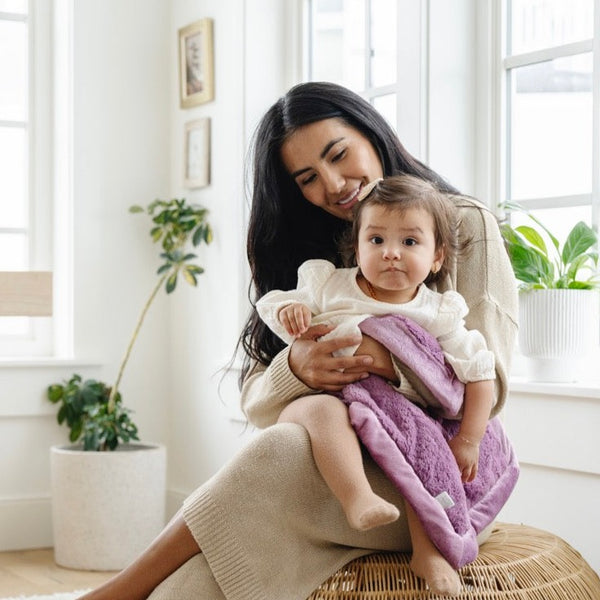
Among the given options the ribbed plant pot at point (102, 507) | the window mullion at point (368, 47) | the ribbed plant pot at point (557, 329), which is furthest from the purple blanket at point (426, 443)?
the ribbed plant pot at point (102, 507)

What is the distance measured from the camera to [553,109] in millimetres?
2732

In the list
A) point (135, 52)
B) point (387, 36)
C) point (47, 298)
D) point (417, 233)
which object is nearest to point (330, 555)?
point (417, 233)

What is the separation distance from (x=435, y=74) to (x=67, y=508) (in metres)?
1.83

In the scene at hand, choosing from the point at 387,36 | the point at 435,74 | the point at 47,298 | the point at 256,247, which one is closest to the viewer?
the point at 256,247

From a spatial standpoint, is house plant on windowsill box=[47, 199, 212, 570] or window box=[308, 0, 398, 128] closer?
window box=[308, 0, 398, 128]

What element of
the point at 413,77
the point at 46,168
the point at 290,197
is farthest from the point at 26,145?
the point at 290,197

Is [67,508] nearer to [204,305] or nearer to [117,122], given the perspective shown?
[204,305]

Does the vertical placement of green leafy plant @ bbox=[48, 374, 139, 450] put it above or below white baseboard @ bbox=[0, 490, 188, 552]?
above

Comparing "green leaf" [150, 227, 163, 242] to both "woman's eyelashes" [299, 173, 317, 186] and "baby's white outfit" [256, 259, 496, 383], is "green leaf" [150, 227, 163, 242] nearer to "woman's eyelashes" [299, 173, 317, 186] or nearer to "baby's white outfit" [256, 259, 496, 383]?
"woman's eyelashes" [299, 173, 317, 186]

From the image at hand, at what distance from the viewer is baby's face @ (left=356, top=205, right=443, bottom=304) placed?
5.66 feet

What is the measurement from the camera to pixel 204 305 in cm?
382

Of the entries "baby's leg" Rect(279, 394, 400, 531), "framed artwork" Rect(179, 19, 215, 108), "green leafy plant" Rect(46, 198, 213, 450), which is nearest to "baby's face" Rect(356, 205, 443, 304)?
"baby's leg" Rect(279, 394, 400, 531)

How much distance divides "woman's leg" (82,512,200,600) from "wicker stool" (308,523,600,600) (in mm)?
215

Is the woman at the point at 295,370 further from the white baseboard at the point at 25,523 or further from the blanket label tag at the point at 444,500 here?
the white baseboard at the point at 25,523
